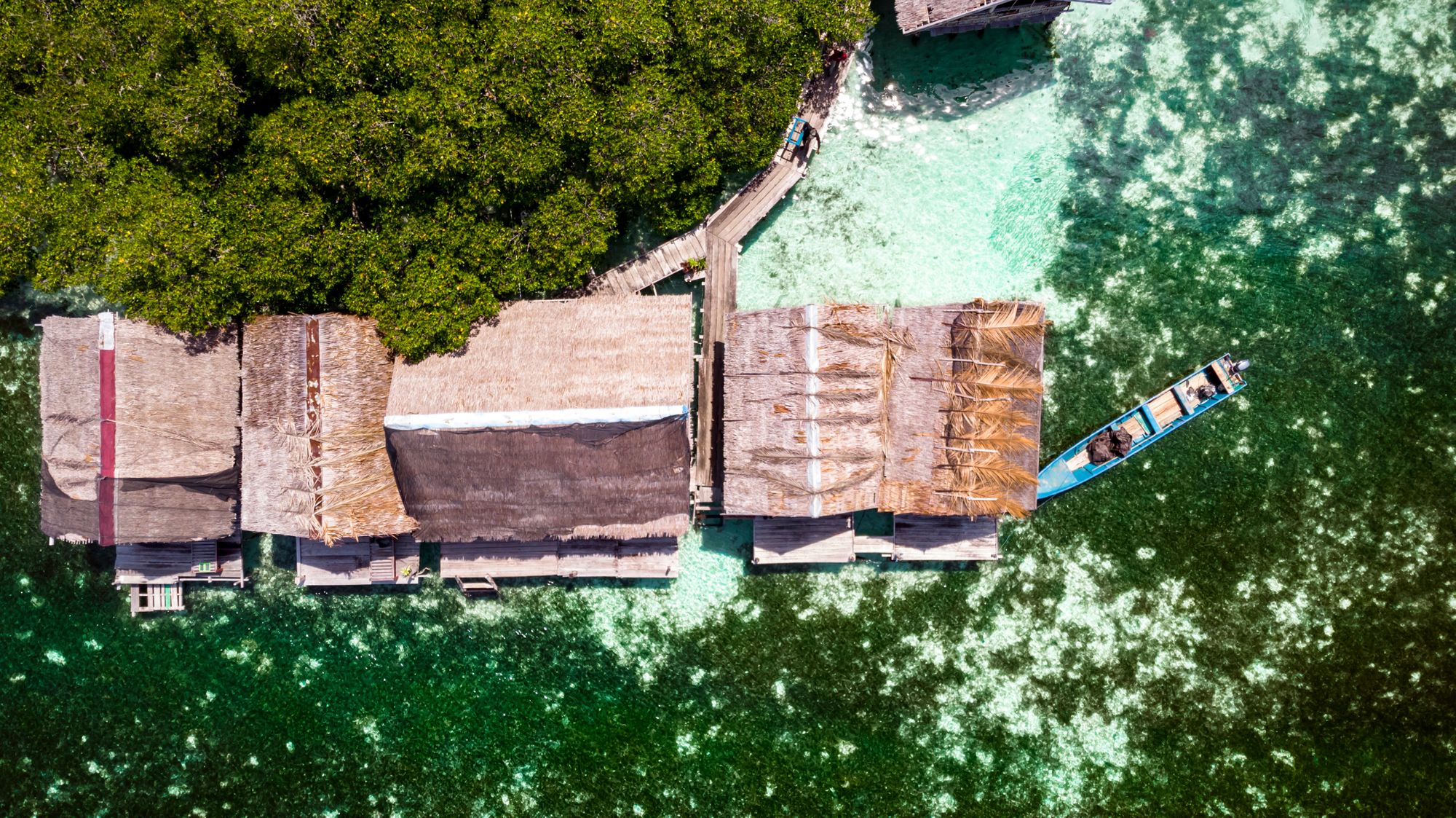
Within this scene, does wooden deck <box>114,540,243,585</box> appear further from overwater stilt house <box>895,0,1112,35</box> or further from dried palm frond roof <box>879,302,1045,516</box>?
overwater stilt house <box>895,0,1112,35</box>

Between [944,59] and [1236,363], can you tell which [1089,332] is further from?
[944,59]

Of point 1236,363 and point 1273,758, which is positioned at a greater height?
point 1236,363

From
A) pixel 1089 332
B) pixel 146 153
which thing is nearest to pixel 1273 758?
pixel 1089 332

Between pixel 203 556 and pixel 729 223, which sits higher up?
pixel 729 223

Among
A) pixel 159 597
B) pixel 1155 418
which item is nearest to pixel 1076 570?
pixel 1155 418

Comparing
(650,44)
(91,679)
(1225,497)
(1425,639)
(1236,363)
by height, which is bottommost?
(91,679)

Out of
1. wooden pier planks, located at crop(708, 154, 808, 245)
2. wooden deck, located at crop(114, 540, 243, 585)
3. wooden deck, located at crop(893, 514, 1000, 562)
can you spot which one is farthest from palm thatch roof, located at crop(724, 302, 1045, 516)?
wooden deck, located at crop(114, 540, 243, 585)

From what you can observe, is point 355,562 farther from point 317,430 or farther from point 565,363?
point 565,363
